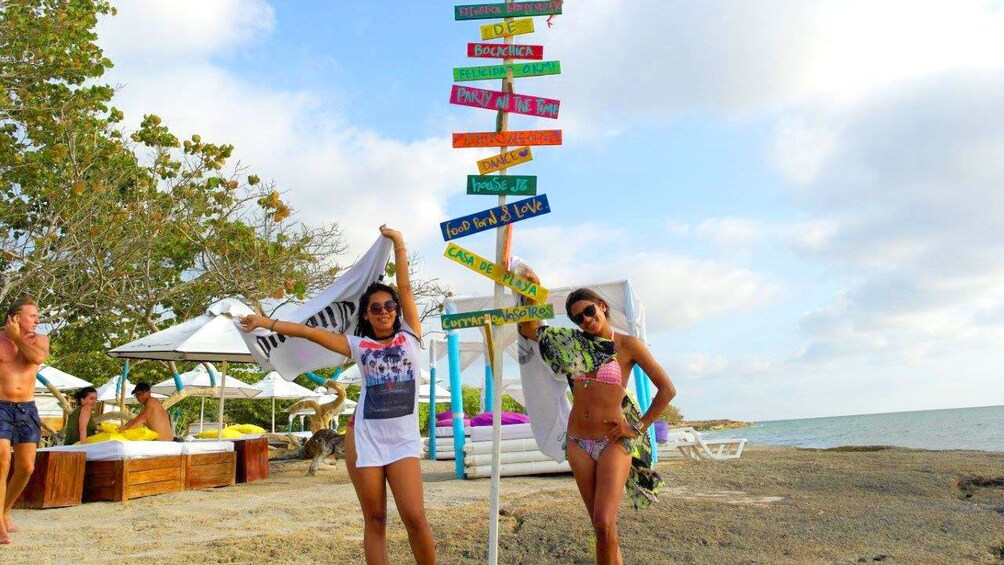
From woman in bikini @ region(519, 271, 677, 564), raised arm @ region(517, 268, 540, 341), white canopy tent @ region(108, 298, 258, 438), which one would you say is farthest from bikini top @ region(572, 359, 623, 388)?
white canopy tent @ region(108, 298, 258, 438)

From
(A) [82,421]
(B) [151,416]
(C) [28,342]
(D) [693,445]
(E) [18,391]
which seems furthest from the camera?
(D) [693,445]

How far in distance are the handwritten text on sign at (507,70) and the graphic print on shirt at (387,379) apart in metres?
1.58

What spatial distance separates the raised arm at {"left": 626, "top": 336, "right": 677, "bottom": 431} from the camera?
3938 millimetres

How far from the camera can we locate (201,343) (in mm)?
10164

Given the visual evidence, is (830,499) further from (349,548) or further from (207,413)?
(207,413)

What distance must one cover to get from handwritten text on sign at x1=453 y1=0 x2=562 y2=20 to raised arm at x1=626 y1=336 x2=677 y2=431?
1.92 meters

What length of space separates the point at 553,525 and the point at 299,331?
10.7 ft

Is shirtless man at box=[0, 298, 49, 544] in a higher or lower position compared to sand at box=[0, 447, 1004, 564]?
higher

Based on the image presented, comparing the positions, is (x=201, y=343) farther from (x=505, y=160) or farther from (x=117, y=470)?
(x=505, y=160)

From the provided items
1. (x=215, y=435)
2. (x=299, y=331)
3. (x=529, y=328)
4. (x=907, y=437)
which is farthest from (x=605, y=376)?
(x=907, y=437)

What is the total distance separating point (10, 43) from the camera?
1252 centimetres

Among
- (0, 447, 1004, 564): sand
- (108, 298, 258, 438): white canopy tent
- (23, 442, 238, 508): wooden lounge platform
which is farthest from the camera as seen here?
(108, 298, 258, 438): white canopy tent

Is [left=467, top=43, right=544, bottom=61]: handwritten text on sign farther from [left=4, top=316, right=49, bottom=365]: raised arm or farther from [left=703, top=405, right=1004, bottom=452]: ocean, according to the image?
[left=703, top=405, right=1004, bottom=452]: ocean

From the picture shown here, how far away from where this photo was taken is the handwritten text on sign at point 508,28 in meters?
4.21
